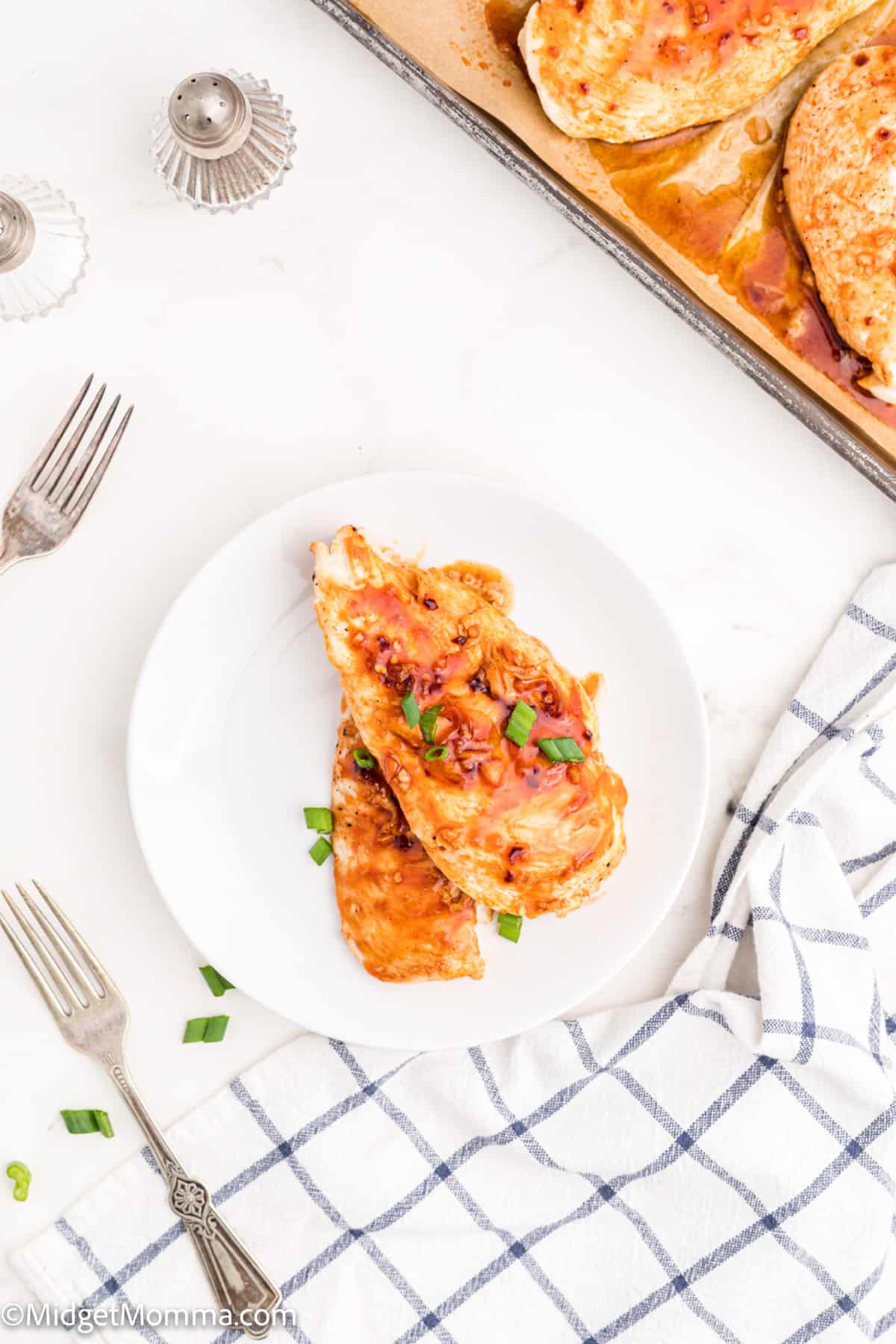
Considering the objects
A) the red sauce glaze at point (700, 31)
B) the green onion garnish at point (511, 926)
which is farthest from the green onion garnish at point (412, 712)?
the red sauce glaze at point (700, 31)

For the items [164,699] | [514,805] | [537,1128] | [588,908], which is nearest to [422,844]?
[514,805]

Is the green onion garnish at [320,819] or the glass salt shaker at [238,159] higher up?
the glass salt shaker at [238,159]

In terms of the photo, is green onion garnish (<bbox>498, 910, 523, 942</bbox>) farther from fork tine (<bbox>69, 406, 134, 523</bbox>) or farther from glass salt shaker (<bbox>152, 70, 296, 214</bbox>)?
glass salt shaker (<bbox>152, 70, 296, 214</bbox>)

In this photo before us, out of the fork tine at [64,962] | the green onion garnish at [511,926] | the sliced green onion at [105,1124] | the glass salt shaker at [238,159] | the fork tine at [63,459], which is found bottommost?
the green onion garnish at [511,926]

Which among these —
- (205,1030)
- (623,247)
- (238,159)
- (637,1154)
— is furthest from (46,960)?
(623,247)

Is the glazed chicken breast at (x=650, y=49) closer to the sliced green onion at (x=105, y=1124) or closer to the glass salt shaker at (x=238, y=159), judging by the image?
the glass salt shaker at (x=238, y=159)
